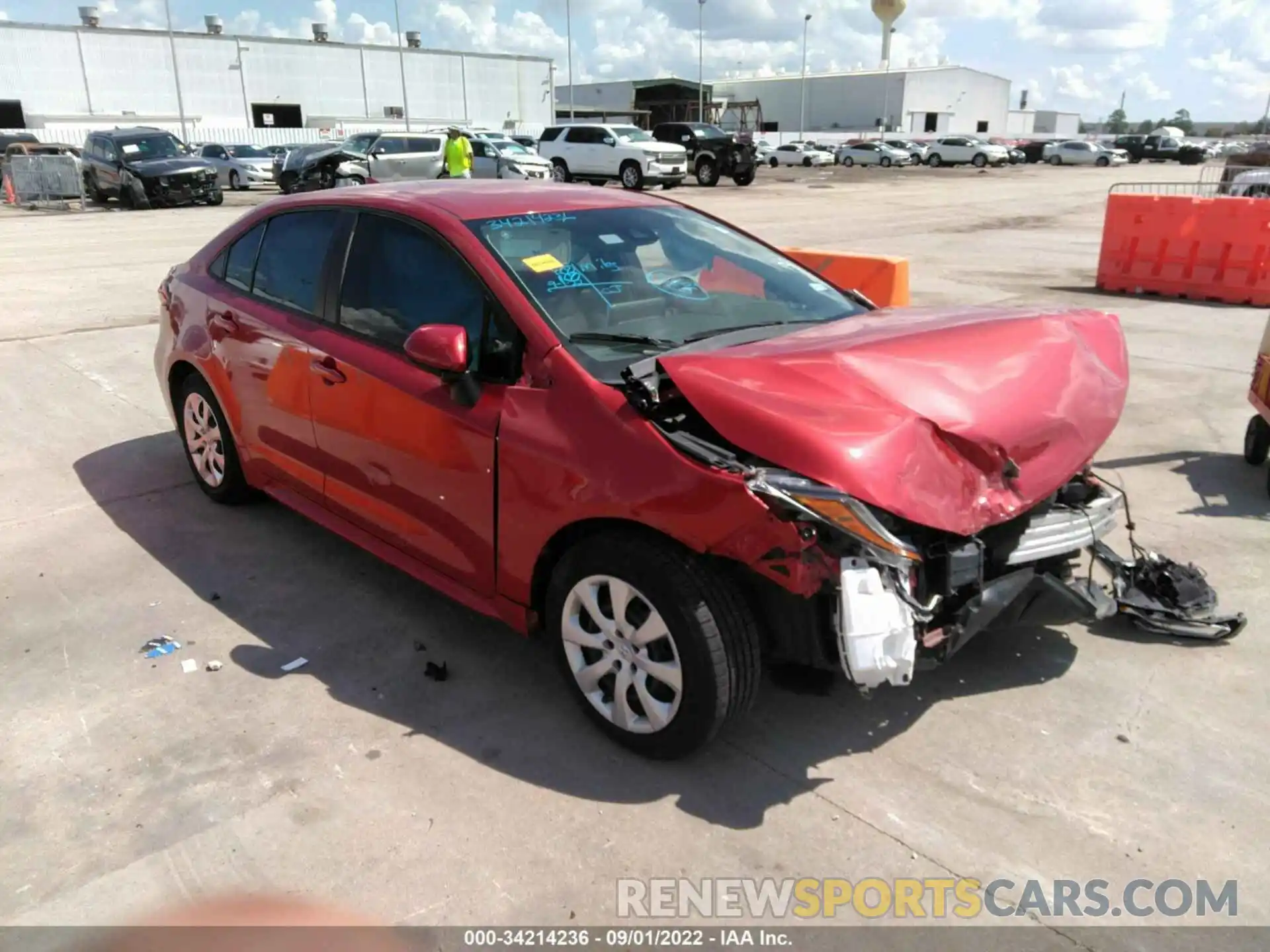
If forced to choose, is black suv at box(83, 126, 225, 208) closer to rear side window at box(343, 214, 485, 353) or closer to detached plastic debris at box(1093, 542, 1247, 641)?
rear side window at box(343, 214, 485, 353)

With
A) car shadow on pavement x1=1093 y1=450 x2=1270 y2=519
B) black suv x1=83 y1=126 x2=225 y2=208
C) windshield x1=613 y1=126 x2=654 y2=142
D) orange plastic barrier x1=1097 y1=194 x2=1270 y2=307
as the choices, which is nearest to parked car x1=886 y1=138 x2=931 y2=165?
windshield x1=613 y1=126 x2=654 y2=142

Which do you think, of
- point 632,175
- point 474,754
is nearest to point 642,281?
point 474,754

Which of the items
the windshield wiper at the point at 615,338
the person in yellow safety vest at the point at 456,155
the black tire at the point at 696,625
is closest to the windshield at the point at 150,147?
the person in yellow safety vest at the point at 456,155

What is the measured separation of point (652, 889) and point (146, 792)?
1.61 meters

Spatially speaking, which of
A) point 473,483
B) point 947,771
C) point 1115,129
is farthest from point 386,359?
point 1115,129

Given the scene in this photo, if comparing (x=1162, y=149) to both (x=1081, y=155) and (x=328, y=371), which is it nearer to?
(x=1081, y=155)

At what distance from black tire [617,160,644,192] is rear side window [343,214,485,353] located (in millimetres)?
24941

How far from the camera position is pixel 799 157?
53062 mm

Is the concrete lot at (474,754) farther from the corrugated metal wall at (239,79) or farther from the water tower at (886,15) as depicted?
the water tower at (886,15)

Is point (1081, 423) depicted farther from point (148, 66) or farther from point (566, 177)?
point (148, 66)

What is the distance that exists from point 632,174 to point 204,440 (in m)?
24.7

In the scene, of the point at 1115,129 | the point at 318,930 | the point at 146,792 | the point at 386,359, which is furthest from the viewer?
the point at 1115,129

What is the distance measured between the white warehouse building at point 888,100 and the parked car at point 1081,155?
97.2ft

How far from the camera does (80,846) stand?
9.01ft
